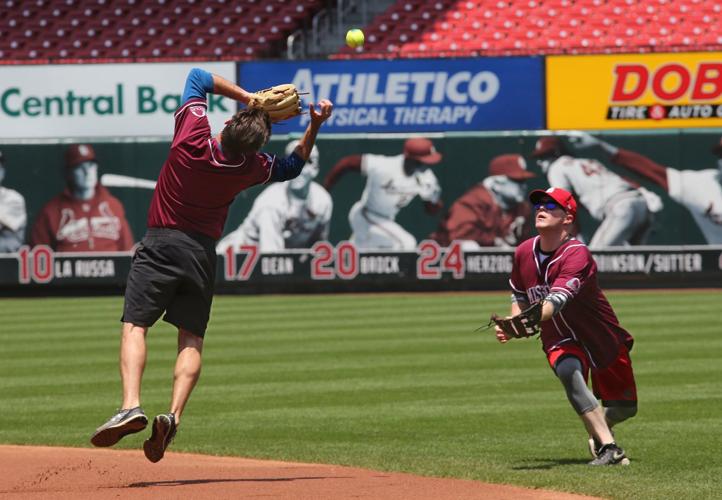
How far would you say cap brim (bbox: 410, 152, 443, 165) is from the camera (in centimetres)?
2831

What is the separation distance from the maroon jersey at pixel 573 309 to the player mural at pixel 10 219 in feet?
A: 70.8

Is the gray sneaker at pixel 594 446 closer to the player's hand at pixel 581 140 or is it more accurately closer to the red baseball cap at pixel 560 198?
the red baseball cap at pixel 560 198

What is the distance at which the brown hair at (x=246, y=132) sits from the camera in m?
7.65

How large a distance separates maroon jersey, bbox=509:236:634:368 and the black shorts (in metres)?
1.77

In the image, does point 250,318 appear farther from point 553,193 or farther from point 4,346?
point 553,193

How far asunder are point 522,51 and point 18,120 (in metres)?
10.1

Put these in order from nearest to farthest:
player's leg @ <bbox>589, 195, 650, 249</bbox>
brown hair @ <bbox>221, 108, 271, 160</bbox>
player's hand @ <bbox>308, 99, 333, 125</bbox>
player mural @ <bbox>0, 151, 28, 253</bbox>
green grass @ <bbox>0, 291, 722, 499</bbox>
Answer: brown hair @ <bbox>221, 108, 271, 160</bbox>, player's hand @ <bbox>308, 99, 333, 125</bbox>, green grass @ <bbox>0, 291, 722, 499</bbox>, player's leg @ <bbox>589, 195, 650, 249</bbox>, player mural @ <bbox>0, 151, 28, 253</bbox>

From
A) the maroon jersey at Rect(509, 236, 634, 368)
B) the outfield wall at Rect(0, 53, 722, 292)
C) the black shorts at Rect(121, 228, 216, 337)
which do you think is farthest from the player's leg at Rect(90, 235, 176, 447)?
the outfield wall at Rect(0, 53, 722, 292)

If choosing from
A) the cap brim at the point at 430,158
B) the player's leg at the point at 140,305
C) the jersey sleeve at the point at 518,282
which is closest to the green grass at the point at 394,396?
the jersey sleeve at the point at 518,282

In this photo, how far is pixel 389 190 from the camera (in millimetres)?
28516

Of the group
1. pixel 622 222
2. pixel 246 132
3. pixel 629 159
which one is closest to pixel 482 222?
pixel 622 222

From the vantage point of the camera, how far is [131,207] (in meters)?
28.7

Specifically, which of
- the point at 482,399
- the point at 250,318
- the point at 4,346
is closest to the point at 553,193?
the point at 482,399

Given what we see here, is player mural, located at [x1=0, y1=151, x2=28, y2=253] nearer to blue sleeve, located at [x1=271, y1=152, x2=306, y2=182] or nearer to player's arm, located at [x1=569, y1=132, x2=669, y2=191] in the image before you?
player's arm, located at [x1=569, y1=132, x2=669, y2=191]
